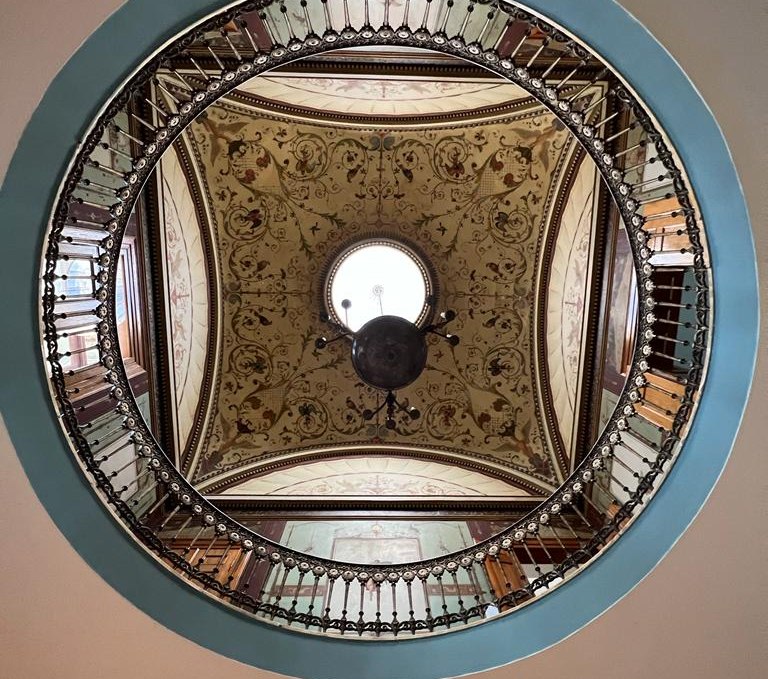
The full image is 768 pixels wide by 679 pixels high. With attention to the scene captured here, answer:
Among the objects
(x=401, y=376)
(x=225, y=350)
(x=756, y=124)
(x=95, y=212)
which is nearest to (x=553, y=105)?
(x=756, y=124)

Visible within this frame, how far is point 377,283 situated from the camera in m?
7.25

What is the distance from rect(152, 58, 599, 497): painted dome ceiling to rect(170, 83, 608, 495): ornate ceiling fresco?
0.02 m

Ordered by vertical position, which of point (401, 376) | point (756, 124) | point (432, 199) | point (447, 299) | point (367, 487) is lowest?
point (367, 487)

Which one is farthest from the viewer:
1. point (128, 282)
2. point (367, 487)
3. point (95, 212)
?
point (367, 487)

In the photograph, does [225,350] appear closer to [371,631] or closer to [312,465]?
[312,465]

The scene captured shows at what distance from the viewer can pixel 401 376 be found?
438cm

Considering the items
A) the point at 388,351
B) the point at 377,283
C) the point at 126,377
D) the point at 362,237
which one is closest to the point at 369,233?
the point at 362,237

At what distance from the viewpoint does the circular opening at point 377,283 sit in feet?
22.4

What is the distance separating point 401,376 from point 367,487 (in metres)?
2.09

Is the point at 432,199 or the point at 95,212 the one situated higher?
the point at 432,199

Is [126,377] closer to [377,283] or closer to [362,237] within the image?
[362,237]

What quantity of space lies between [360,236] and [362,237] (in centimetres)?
3

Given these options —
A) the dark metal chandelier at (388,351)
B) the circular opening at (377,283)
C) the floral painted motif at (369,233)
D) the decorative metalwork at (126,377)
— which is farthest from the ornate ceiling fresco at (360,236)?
the dark metal chandelier at (388,351)

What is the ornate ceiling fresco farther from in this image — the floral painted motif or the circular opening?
the circular opening
